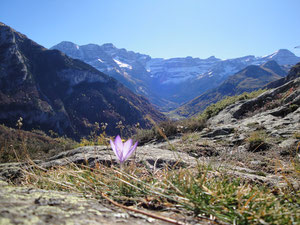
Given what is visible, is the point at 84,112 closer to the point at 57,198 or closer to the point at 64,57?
the point at 64,57

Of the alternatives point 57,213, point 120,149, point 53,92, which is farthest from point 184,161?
point 53,92

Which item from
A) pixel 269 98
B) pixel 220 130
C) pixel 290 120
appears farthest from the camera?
pixel 269 98

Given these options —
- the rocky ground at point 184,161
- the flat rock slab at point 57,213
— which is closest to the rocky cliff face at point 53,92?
the rocky ground at point 184,161

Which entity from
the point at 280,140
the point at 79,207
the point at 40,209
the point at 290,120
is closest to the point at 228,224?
the point at 79,207

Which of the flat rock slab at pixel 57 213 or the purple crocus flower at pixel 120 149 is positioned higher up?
the purple crocus flower at pixel 120 149

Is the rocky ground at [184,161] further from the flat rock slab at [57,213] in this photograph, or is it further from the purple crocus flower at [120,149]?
the purple crocus flower at [120,149]

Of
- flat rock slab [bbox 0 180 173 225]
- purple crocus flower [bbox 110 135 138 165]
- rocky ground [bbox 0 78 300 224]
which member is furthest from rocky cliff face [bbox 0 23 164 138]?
flat rock slab [bbox 0 180 173 225]
